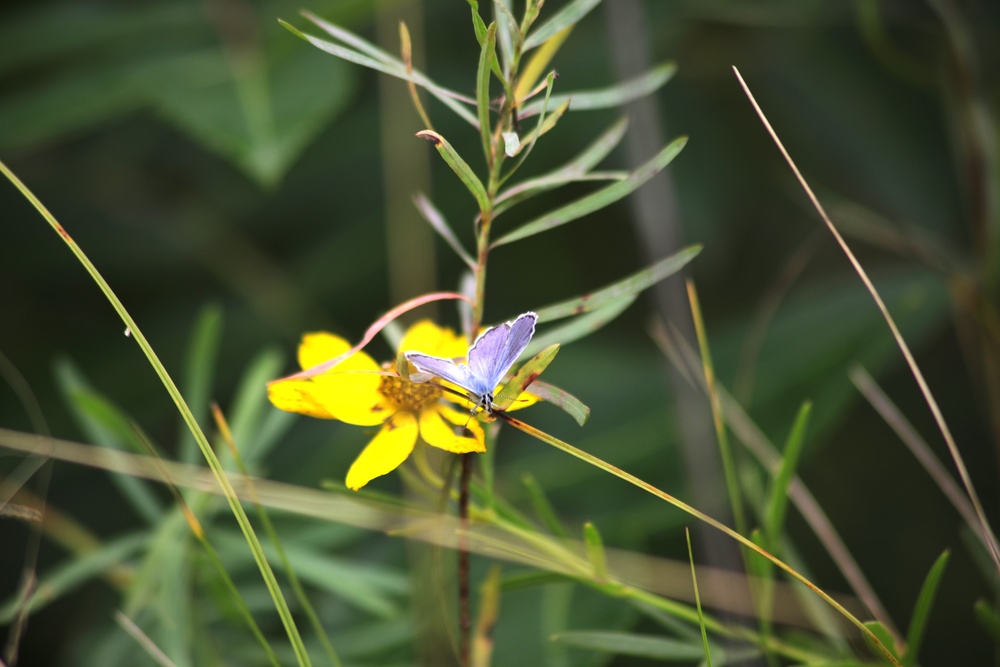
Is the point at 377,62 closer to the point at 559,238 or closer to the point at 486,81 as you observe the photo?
the point at 486,81

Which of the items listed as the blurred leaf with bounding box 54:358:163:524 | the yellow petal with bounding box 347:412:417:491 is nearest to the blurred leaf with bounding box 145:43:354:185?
the blurred leaf with bounding box 54:358:163:524

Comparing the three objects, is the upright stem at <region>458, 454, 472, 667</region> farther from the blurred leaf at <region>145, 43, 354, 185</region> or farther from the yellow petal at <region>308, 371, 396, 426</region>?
the blurred leaf at <region>145, 43, 354, 185</region>

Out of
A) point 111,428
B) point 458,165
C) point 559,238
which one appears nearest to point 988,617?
point 458,165

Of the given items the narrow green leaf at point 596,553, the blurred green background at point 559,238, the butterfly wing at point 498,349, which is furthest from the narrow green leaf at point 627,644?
the blurred green background at point 559,238

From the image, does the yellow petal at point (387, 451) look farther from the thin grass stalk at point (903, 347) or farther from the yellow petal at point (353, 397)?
the thin grass stalk at point (903, 347)

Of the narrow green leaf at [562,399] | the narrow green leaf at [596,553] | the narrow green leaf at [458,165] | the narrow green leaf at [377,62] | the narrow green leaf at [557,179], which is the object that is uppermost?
the narrow green leaf at [377,62]
